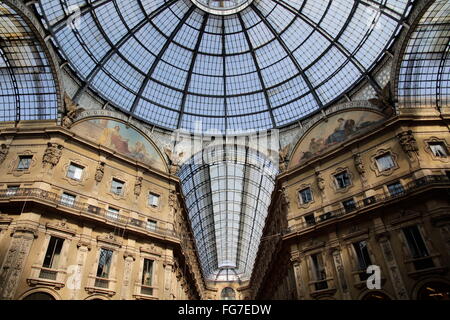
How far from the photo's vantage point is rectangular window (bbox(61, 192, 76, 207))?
22.9 m

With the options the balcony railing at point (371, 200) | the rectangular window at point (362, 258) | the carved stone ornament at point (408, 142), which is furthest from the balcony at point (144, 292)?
the carved stone ornament at point (408, 142)

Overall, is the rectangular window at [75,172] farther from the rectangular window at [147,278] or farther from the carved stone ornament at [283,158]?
the carved stone ornament at [283,158]

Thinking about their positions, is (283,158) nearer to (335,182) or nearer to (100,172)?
(335,182)

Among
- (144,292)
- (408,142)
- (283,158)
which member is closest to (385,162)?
(408,142)

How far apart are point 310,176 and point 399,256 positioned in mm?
10670

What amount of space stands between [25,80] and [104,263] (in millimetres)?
18306

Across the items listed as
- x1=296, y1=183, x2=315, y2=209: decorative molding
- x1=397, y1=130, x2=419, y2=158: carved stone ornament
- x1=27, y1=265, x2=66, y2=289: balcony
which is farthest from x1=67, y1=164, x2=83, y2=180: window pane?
x1=397, y1=130, x2=419, y2=158: carved stone ornament

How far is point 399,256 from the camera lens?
66.5 ft

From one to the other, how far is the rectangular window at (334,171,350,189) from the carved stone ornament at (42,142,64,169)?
25.3 m

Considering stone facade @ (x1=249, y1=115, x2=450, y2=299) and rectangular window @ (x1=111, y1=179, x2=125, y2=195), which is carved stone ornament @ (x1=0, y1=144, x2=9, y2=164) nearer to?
rectangular window @ (x1=111, y1=179, x2=125, y2=195)

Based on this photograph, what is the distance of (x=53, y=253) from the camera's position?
68.9 feet

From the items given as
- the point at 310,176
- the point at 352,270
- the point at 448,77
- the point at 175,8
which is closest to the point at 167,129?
the point at 175,8

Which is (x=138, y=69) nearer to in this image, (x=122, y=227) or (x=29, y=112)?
(x=29, y=112)

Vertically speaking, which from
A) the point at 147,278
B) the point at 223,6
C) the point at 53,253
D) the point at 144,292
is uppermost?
the point at 223,6
